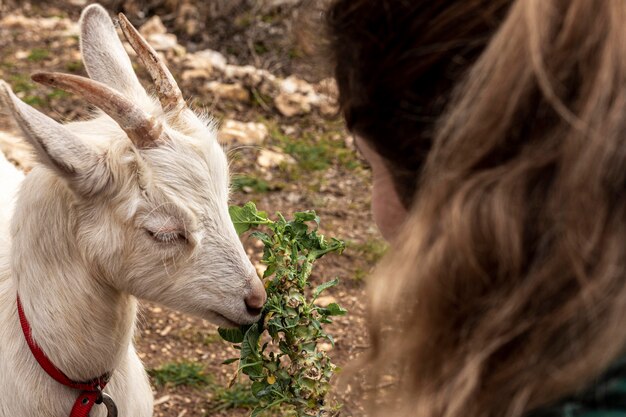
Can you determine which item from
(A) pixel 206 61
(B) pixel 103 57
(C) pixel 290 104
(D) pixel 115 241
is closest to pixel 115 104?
(D) pixel 115 241

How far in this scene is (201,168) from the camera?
2.63 m

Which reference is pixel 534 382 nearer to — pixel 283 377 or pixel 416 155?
pixel 416 155

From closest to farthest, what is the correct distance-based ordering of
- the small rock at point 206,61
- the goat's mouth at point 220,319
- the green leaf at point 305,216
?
1. the goat's mouth at point 220,319
2. the green leaf at point 305,216
3. the small rock at point 206,61

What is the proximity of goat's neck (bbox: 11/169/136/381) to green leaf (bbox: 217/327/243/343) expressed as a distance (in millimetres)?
368

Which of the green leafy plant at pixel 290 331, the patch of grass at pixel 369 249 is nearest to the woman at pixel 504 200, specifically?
the green leafy plant at pixel 290 331

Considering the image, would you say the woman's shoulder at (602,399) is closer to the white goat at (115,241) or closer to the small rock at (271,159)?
the white goat at (115,241)

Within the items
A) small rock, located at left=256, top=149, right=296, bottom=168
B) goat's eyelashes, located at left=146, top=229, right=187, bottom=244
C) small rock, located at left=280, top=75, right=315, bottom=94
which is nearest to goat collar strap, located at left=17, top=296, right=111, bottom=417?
goat's eyelashes, located at left=146, top=229, right=187, bottom=244

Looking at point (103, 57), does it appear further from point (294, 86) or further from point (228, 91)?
point (294, 86)

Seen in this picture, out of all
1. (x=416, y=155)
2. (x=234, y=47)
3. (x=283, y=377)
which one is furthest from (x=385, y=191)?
(x=234, y=47)

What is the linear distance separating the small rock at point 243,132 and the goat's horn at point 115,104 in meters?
3.50

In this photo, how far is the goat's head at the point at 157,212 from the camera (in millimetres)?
2566

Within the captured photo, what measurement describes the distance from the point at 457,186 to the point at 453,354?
11.0 inches

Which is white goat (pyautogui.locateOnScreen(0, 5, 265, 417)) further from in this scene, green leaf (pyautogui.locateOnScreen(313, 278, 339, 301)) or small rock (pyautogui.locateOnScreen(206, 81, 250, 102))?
small rock (pyautogui.locateOnScreen(206, 81, 250, 102))

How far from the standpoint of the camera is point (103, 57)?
2994mm
